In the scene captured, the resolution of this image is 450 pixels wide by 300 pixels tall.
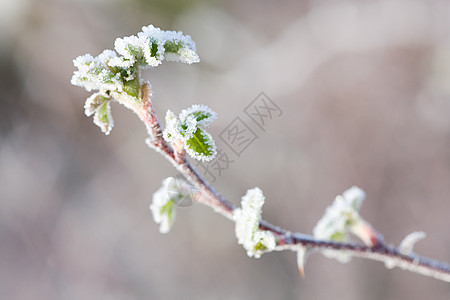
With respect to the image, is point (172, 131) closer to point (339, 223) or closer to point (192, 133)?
point (192, 133)

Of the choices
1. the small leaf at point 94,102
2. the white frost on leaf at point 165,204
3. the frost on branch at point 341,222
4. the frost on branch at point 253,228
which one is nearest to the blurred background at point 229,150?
the frost on branch at point 341,222

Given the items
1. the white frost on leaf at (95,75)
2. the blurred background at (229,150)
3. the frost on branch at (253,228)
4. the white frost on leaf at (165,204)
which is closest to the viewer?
the white frost on leaf at (95,75)

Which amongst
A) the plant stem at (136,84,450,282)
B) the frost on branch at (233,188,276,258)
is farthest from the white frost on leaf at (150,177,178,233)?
the frost on branch at (233,188,276,258)

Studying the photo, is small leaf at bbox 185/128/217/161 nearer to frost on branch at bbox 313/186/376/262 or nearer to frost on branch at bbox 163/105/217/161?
frost on branch at bbox 163/105/217/161

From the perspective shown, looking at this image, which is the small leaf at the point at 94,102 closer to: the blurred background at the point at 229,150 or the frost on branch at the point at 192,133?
the frost on branch at the point at 192,133

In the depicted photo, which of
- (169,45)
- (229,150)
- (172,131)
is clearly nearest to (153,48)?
(169,45)

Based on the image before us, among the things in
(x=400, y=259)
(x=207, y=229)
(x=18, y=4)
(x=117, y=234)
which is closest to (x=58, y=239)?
(x=117, y=234)
